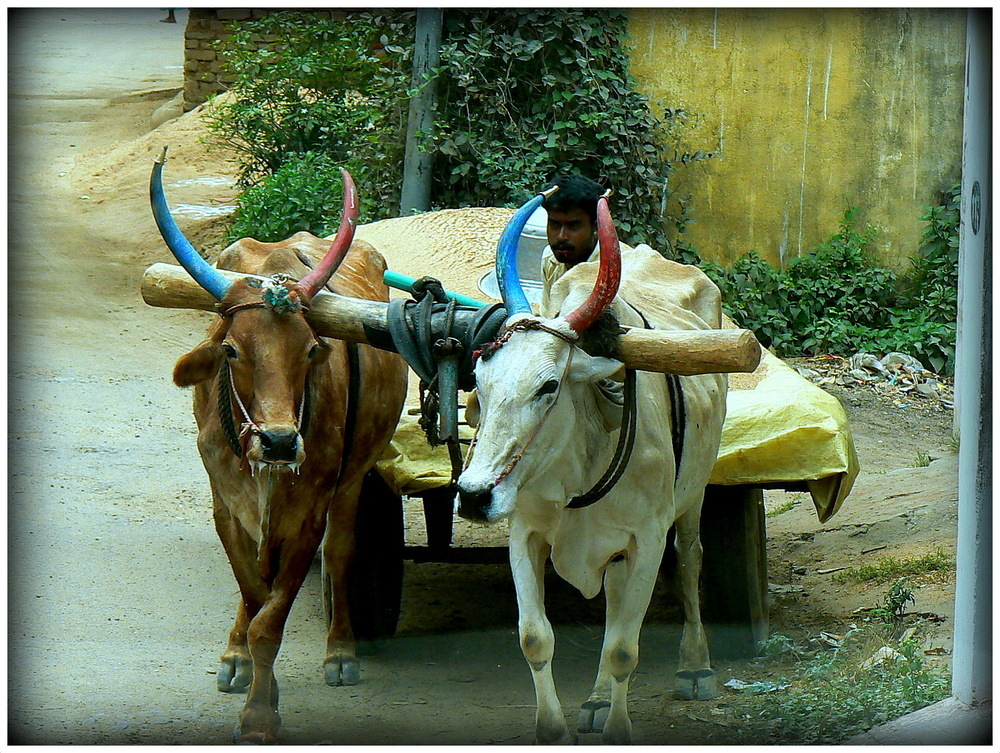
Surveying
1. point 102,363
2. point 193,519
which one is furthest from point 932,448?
point 102,363

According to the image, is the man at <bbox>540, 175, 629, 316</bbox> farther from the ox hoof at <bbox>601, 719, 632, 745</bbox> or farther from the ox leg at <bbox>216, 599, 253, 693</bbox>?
the ox leg at <bbox>216, 599, 253, 693</bbox>

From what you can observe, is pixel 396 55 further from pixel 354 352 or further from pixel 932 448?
pixel 354 352

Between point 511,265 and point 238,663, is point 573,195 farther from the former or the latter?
point 238,663

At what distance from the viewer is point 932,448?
748 cm

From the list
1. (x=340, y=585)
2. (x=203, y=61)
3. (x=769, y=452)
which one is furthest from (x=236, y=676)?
(x=203, y=61)

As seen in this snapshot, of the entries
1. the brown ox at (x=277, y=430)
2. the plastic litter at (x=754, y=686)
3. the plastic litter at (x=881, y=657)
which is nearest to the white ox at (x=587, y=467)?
the plastic litter at (x=754, y=686)

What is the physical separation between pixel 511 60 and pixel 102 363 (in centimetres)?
346

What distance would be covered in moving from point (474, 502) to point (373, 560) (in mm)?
1763

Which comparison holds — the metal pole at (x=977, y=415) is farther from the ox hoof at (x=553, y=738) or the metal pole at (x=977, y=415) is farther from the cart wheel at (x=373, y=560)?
the cart wheel at (x=373, y=560)

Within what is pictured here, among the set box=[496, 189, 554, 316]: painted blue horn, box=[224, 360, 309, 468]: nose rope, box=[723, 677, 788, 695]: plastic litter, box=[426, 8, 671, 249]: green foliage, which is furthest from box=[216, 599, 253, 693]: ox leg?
box=[426, 8, 671, 249]: green foliage

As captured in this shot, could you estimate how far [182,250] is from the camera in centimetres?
363

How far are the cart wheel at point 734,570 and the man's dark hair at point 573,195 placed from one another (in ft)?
3.92

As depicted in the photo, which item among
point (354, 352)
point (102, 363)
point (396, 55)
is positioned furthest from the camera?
point (396, 55)

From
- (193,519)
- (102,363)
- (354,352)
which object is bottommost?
(193,519)
